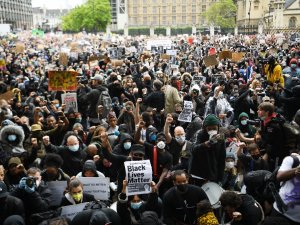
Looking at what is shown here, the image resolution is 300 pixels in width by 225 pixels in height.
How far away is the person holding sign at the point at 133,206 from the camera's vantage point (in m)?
4.32

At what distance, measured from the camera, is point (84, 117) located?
9.43 m

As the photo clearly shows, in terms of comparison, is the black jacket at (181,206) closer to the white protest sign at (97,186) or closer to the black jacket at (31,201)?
the white protest sign at (97,186)

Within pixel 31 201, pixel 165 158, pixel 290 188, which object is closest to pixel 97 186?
pixel 31 201

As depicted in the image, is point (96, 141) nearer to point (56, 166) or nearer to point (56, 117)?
point (56, 166)

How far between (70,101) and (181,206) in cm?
482

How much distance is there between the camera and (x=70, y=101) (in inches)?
346

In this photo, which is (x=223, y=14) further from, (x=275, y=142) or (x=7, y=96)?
(x=275, y=142)

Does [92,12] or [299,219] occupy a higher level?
[92,12]

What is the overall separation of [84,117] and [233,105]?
3.25 meters

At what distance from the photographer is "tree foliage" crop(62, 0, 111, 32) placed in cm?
8744

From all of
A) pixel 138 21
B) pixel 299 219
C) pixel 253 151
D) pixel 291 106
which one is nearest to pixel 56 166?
pixel 253 151

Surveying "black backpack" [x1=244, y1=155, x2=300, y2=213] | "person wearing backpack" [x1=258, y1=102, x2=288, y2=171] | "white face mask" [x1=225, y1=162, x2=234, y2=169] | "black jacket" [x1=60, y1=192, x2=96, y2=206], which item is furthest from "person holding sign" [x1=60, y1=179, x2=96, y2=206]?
"person wearing backpack" [x1=258, y1=102, x2=288, y2=171]

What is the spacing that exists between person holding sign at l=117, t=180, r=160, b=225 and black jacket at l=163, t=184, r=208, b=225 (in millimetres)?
131

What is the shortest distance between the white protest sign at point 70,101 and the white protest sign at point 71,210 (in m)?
4.42
